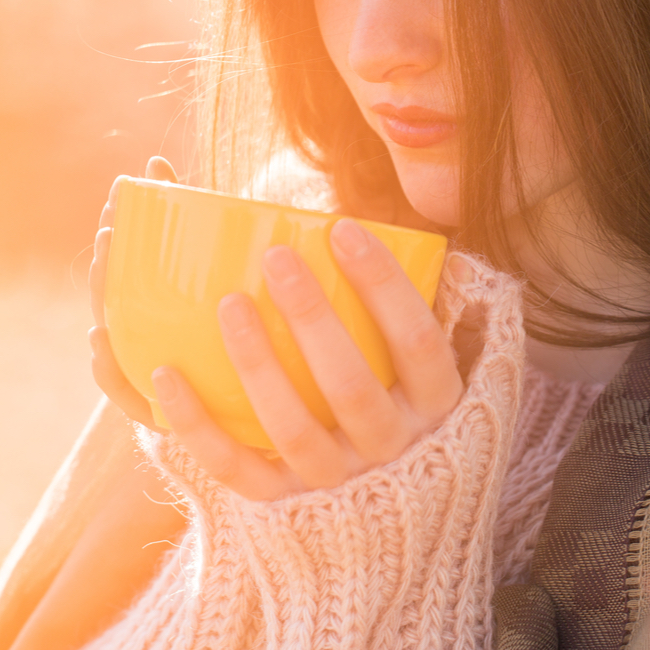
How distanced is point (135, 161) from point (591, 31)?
6.72 ft

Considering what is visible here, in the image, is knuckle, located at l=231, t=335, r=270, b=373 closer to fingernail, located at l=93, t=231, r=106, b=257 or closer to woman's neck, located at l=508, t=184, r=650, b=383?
fingernail, located at l=93, t=231, r=106, b=257

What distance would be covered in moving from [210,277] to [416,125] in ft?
1.14

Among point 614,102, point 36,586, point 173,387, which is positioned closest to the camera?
point 173,387

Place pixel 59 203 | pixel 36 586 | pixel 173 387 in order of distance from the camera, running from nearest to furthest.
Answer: pixel 173 387 < pixel 36 586 < pixel 59 203

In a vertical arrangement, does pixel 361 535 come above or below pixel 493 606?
above

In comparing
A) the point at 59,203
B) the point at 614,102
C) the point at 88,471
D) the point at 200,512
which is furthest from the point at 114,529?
the point at 59,203

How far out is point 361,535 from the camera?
456 mm

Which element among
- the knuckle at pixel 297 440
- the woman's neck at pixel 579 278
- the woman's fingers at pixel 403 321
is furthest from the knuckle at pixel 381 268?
the woman's neck at pixel 579 278

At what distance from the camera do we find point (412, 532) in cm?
46

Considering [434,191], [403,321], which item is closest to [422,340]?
[403,321]

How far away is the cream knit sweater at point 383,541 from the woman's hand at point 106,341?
0.13ft

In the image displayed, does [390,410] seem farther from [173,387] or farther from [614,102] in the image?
[614,102]

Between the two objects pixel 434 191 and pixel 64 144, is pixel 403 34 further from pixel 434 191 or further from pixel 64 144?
pixel 64 144

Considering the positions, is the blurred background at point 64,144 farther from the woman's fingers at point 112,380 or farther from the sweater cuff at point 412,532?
the sweater cuff at point 412,532
